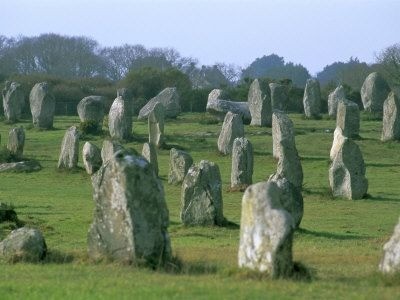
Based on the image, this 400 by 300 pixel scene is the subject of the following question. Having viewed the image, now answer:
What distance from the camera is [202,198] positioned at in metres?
25.3

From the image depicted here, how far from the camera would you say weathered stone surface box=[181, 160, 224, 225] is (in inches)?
986

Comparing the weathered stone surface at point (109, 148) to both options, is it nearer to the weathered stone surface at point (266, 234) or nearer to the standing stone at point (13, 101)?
the weathered stone surface at point (266, 234)

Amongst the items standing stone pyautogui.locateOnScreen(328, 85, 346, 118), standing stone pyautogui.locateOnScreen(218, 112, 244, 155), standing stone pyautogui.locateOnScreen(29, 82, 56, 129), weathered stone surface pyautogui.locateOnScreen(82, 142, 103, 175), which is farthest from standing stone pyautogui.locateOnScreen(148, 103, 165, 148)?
standing stone pyautogui.locateOnScreen(328, 85, 346, 118)

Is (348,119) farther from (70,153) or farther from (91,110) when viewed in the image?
(70,153)

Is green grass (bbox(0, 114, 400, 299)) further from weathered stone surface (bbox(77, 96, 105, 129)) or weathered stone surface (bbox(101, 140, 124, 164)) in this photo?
weathered stone surface (bbox(77, 96, 105, 129))

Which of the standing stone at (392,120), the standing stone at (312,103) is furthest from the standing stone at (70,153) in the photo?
the standing stone at (312,103)

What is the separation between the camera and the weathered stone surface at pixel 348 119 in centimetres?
4688

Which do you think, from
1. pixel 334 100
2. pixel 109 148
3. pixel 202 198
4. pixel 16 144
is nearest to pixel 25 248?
pixel 202 198

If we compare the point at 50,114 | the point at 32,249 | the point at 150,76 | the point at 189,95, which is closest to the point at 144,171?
the point at 32,249

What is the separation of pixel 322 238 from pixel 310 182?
12709 mm

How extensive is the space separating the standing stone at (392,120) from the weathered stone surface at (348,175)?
13992 millimetres

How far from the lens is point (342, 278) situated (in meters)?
14.9

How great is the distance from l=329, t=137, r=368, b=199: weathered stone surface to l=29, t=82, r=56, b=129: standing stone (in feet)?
77.9

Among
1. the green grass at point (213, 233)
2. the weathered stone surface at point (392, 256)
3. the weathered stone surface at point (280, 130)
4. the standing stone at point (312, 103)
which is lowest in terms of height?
the green grass at point (213, 233)
